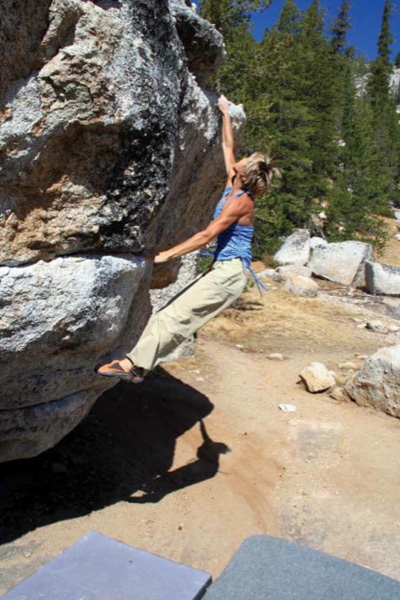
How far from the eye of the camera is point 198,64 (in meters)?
4.79

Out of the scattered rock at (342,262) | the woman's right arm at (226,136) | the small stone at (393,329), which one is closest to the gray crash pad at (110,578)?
the woman's right arm at (226,136)

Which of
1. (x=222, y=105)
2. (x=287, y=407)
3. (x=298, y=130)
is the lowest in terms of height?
(x=287, y=407)

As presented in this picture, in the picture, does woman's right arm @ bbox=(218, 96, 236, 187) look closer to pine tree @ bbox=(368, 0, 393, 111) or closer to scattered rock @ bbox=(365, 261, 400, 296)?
scattered rock @ bbox=(365, 261, 400, 296)

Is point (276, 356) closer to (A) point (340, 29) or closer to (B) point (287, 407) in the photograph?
(B) point (287, 407)

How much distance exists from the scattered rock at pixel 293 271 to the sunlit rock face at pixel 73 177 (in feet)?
32.9

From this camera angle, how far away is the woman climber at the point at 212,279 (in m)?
4.04

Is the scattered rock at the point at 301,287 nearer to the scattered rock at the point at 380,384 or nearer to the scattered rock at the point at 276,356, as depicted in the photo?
the scattered rock at the point at 276,356

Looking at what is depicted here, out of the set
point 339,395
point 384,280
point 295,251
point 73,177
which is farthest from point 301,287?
point 73,177

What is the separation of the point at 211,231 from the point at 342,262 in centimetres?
1062

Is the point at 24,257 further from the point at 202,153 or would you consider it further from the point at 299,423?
the point at 299,423

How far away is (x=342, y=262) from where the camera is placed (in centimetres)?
1433

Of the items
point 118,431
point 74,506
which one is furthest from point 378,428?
point 74,506

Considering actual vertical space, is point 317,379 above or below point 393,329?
below

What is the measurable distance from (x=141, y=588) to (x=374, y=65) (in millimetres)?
56375
